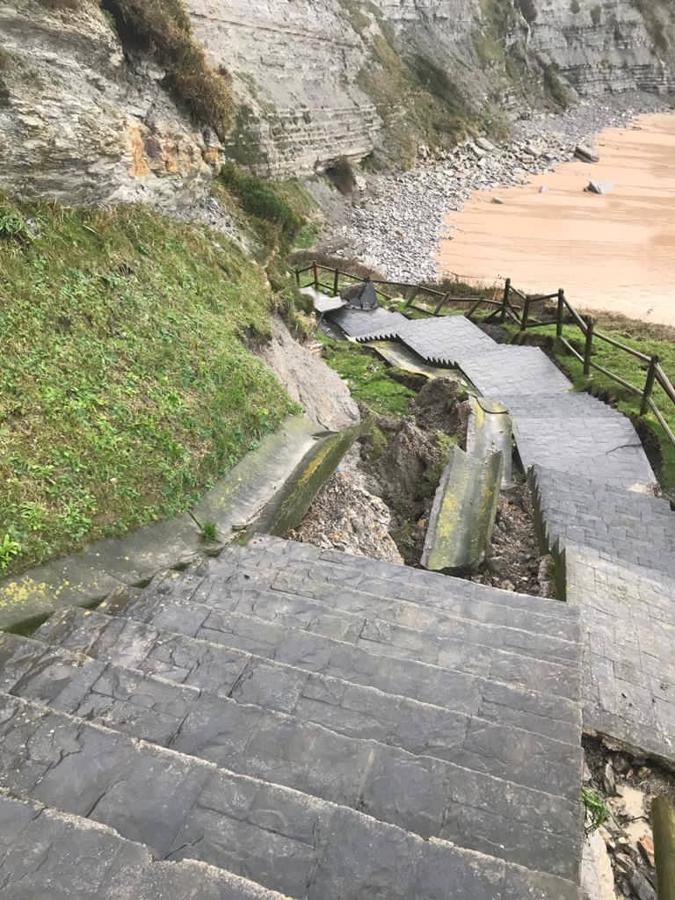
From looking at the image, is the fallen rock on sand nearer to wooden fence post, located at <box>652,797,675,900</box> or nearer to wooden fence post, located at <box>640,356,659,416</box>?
wooden fence post, located at <box>640,356,659,416</box>

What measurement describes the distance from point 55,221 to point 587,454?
8309 mm

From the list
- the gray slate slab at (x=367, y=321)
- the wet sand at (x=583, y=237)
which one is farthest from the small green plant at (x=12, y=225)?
the wet sand at (x=583, y=237)

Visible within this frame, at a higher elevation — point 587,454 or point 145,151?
point 145,151

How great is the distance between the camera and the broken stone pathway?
450 centimetres

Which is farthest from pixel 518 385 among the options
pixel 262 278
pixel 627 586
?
pixel 627 586

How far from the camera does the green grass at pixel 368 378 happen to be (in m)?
12.5

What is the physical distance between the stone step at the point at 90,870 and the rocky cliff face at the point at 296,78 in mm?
6650

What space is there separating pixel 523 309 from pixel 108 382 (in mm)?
13374

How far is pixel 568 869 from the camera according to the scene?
7.79 feet

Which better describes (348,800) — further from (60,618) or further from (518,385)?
(518,385)

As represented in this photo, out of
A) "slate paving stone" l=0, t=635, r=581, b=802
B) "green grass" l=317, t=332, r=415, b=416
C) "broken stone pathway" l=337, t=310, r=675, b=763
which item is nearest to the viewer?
"slate paving stone" l=0, t=635, r=581, b=802

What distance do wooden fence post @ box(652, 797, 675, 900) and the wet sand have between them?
20371mm

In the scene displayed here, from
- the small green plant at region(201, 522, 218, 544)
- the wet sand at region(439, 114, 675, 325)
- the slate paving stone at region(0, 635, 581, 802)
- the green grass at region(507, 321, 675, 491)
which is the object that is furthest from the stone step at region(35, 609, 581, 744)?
the wet sand at region(439, 114, 675, 325)

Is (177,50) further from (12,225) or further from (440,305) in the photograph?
(440,305)
